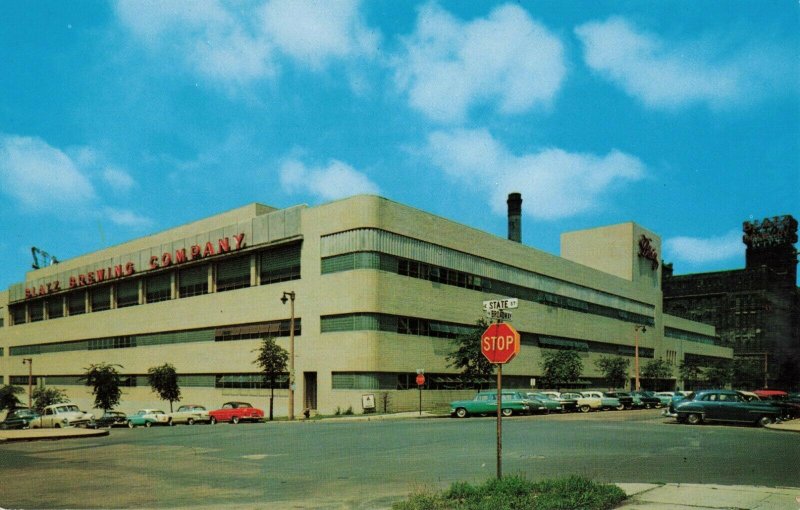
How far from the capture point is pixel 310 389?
4844 cm

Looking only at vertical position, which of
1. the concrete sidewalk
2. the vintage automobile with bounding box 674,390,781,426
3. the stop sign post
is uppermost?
the stop sign post

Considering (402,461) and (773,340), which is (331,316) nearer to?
(402,461)

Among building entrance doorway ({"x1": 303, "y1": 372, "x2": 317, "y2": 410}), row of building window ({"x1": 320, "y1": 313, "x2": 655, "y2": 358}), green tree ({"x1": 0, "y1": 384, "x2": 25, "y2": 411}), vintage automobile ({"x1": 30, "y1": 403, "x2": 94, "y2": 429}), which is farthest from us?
green tree ({"x1": 0, "y1": 384, "x2": 25, "y2": 411})

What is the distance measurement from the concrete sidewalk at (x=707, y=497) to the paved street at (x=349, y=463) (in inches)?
46.0

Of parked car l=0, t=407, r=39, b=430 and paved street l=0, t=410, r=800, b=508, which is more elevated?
paved street l=0, t=410, r=800, b=508

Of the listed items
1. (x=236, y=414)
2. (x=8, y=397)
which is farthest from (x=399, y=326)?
(x=8, y=397)

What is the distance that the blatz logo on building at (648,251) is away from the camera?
82.4 m

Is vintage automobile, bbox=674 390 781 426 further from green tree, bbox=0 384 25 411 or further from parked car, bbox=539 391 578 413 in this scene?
green tree, bbox=0 384 25 411

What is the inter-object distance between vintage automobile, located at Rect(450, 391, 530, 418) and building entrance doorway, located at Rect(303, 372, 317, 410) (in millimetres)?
14032

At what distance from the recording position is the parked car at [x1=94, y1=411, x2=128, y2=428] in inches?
1620

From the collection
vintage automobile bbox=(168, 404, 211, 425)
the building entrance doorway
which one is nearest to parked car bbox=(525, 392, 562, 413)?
the building entrance doorway

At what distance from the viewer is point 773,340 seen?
128 meters

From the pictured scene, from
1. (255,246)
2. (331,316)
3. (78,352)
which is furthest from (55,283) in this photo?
(331,316)

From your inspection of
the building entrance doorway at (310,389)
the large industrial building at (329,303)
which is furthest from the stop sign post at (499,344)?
the building entrance doorway at (310,389)
